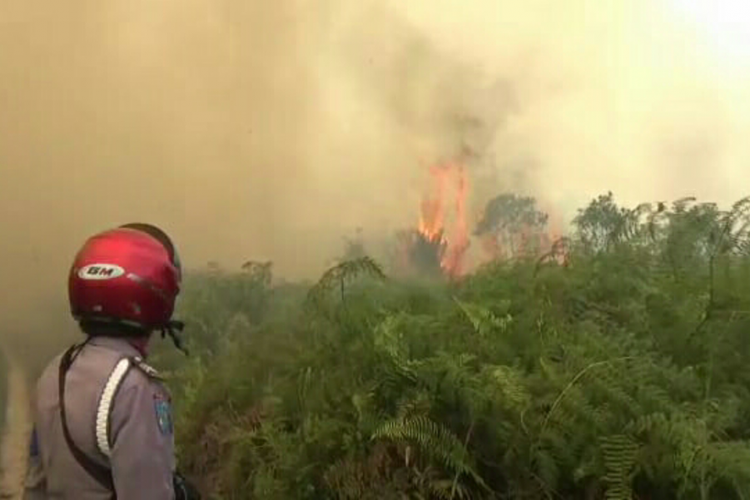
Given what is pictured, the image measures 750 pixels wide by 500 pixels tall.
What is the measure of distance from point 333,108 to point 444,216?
208 cm

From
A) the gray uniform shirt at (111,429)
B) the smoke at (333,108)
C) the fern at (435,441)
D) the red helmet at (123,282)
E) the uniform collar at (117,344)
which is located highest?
the smoke at (333,108)

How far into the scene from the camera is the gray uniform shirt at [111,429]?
201 centimetres

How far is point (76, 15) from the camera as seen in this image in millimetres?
11539

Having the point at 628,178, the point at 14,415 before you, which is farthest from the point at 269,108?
the point at 14,415

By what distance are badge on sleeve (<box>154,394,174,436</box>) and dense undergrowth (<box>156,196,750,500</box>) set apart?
128 cm

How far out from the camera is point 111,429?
2.03m

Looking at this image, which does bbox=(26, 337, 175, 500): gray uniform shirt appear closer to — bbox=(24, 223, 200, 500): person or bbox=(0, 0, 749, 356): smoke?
bbox=(24, 223, 200, 500): person

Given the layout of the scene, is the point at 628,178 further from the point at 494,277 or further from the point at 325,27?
the point at 494,277

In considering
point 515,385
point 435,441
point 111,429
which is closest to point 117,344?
point 111,429

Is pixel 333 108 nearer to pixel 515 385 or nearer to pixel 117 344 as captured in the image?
pixel 515 385

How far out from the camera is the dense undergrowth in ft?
10.3

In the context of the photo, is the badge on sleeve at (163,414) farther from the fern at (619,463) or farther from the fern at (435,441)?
the fern at (619,463)

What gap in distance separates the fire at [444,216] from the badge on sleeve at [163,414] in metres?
7.44

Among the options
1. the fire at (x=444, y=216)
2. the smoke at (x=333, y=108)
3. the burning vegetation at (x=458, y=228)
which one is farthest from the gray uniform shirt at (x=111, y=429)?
the smoke at (x=333, y=108)
